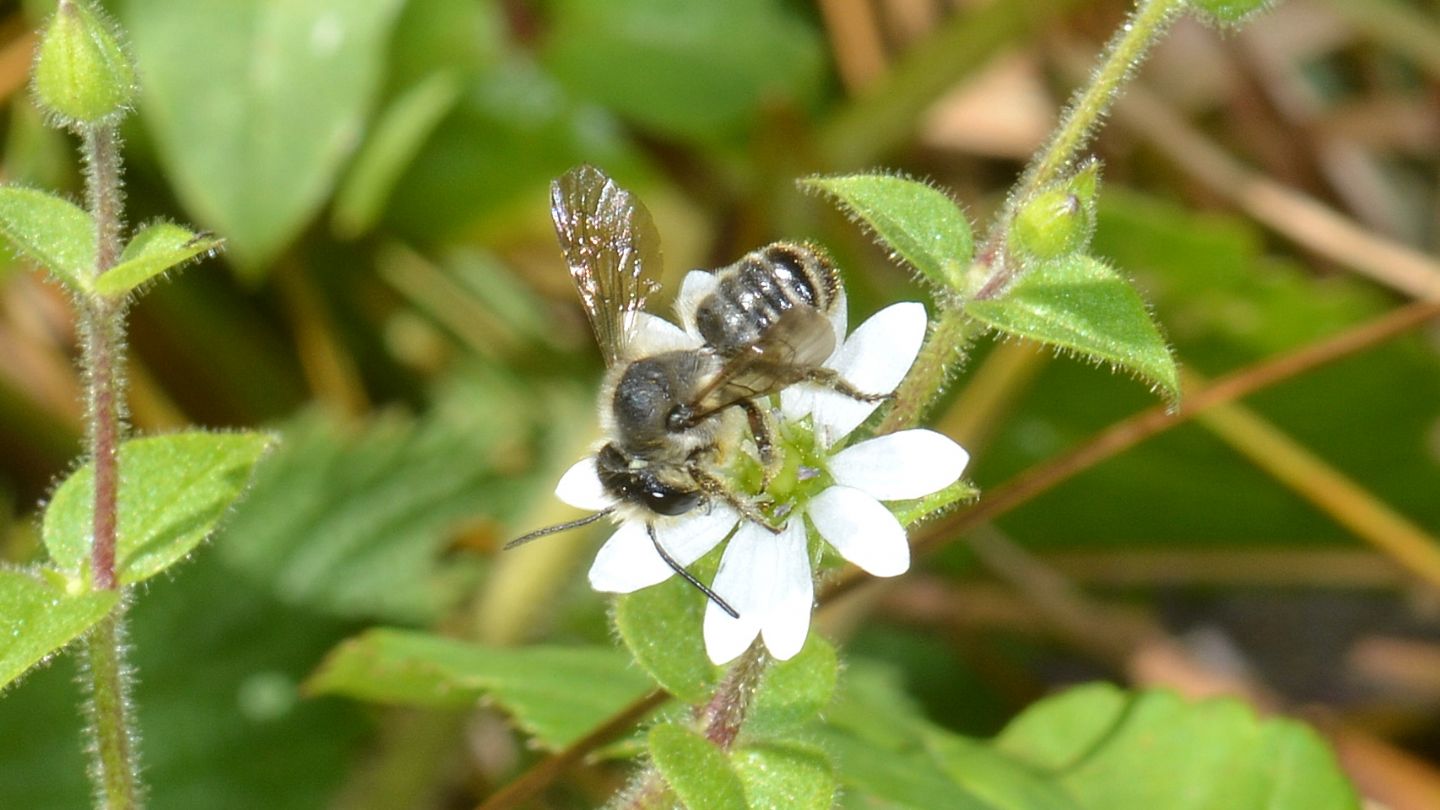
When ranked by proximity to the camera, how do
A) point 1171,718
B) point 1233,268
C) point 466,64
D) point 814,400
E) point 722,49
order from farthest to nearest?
point 722,49, point 466,64, point 1233,268, point 1171,718, point 814,400

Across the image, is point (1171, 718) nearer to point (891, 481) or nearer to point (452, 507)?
point (891, 481)

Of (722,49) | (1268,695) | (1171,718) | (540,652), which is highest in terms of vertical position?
(722,49)

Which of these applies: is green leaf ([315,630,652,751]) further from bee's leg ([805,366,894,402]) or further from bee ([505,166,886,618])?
bee's leg ([805,366,894,402])

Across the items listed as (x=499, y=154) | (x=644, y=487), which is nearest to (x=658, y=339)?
(x=644, y=487)

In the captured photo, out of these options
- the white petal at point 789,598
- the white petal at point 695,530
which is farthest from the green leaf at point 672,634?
the white petal at point 789,598

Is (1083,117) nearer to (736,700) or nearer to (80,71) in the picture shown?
(736,700)

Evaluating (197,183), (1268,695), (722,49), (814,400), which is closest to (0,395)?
(197,183)

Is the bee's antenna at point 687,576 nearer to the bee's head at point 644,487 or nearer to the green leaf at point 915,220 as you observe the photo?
the bee's head at point 644,487

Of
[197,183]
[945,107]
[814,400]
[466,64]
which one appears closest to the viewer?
[814,400]
